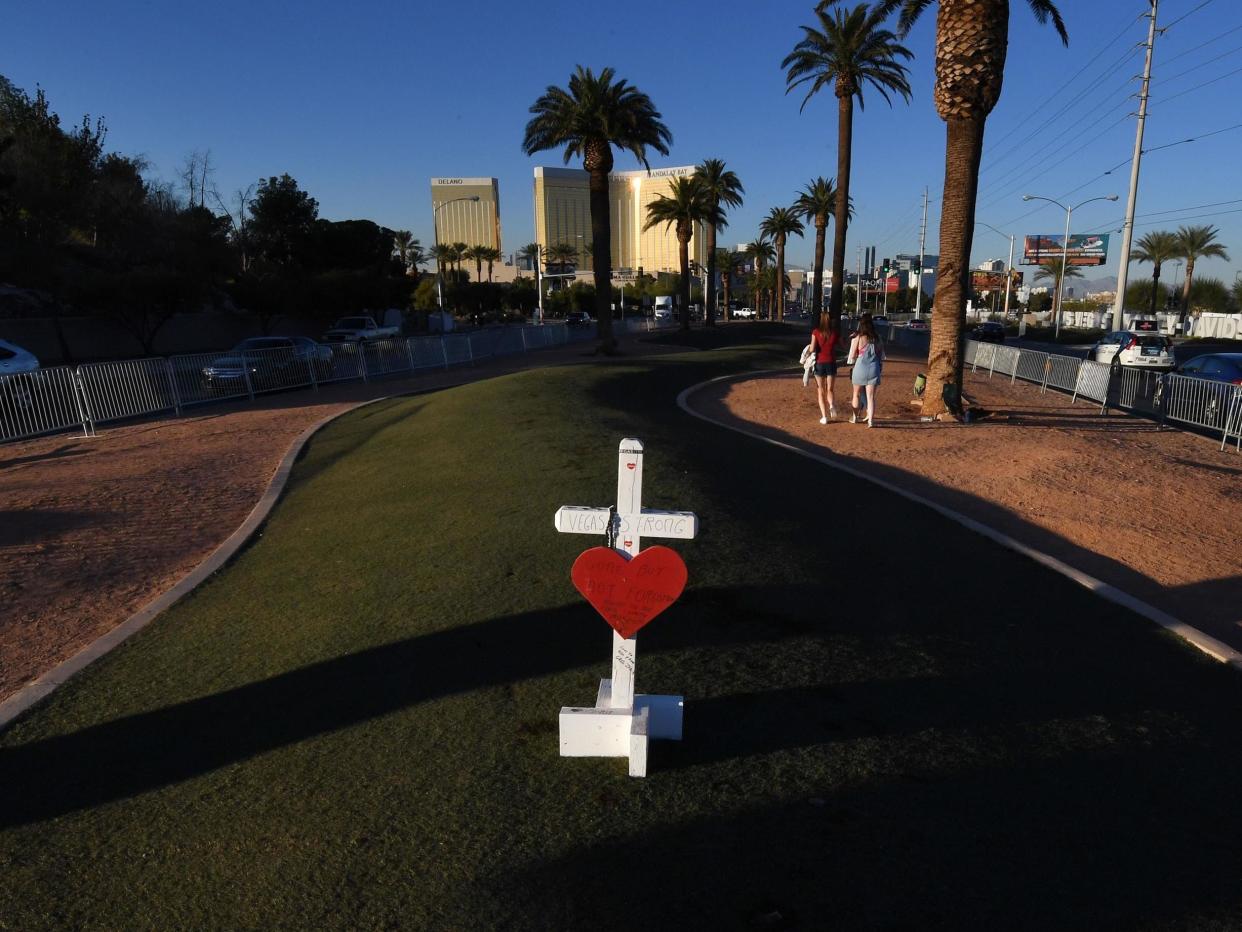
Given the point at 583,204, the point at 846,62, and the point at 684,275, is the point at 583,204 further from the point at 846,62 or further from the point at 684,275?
the point at 846,62

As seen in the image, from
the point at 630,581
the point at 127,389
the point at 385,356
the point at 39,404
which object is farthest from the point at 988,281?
the point at 630,581

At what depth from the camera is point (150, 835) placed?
11.2 feet

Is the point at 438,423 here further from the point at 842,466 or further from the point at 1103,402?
the point at 1103,402

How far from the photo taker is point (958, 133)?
46.5 feet

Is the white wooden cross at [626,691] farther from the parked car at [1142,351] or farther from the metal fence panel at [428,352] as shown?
the parked car at [1142,351]

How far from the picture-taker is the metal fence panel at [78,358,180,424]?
15.5 m

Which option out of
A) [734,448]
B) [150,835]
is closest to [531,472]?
[734,448]

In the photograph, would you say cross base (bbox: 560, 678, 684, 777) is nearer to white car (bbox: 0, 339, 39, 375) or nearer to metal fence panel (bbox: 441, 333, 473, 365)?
white car (bbox: 0, 339, 39, 375)

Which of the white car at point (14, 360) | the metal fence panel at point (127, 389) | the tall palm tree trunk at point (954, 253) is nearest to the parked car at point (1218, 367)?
the tall palm tree trunk at point (954, 253)

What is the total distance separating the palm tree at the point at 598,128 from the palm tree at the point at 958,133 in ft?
60.0

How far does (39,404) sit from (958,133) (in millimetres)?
15556

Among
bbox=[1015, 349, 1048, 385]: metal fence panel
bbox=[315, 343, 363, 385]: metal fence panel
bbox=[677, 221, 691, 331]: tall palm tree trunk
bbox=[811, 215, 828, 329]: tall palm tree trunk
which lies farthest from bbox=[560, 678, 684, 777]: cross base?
bbox=[677, 221, 691, 331]: tall palm tree trunk

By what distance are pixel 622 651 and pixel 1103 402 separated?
17.7m

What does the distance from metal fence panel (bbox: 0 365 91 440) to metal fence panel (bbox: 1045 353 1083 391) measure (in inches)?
811
